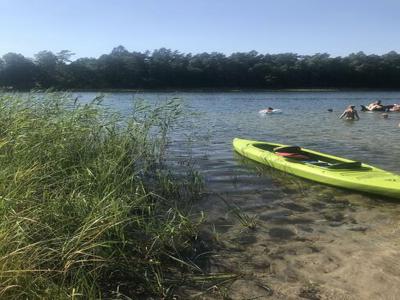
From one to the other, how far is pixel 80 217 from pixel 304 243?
268 centimetres

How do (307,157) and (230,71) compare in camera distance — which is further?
(230,71)

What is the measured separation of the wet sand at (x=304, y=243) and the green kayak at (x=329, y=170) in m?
0.19

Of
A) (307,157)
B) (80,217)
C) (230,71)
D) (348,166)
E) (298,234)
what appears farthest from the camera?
(230,71)

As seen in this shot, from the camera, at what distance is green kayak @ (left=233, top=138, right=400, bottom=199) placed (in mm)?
8172

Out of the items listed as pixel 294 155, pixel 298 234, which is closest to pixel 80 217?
pixel 298 234

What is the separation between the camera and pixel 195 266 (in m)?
4.81

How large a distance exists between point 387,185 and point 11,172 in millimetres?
5873

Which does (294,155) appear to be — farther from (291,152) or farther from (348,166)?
(348,166)

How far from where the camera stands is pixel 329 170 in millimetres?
9234

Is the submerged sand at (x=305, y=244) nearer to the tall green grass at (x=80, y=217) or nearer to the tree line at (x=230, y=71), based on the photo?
the tall green grass at (x=80, y=217)

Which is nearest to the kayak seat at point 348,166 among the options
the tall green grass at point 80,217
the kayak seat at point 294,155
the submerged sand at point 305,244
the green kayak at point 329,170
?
the green kayak at point 329,170

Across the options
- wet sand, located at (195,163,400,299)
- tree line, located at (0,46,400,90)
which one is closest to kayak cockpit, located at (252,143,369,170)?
wet sand, located at (195,163,400,299)

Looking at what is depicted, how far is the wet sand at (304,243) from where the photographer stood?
14.8ft

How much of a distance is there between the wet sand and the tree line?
76960 mm
